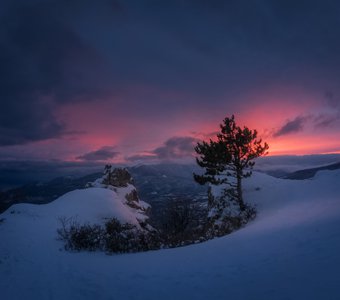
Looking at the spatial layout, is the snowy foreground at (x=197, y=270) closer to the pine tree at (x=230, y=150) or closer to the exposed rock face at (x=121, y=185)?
the pine tree at (x=230, y=150)

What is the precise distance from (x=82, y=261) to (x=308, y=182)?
24.2m

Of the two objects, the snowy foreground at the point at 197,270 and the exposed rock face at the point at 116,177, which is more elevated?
the exposed rock face at the point at 116,177

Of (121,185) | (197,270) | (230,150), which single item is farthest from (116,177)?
(197,270)

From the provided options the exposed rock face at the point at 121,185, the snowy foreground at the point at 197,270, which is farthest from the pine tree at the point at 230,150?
the exposed rock face at the point at 121,185

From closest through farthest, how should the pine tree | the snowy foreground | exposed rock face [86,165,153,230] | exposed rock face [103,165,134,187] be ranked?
the snowy foreground
the pine tree
exposed rock face [86,165,153,230]
exposed rock face [103,165,134,187]

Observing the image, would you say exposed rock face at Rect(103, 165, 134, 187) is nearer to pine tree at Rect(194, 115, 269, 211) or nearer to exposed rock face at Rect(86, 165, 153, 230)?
exposed rock face at Rect(86, 165, 153, 230)

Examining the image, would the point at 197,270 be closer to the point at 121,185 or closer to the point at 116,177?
the point at 121,185

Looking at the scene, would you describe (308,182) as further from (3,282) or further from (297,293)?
(3,282)

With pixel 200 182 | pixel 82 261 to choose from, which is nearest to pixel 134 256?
pixel 82 261

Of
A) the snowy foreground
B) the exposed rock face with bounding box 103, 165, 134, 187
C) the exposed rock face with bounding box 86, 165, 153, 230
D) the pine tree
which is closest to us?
the snowy foreground

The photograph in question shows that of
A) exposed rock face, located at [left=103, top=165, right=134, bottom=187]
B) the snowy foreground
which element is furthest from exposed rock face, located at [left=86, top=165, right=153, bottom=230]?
the snowy foreground

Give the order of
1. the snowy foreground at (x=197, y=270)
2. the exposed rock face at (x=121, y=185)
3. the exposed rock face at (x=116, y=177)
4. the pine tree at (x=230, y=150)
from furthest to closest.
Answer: the exposed rock face at (x=116, y=177) → the exposed rock face at (x=121, y=185) → the pine tree at (x=230, y=150) → the snowy foreground at (x=197, y=270)

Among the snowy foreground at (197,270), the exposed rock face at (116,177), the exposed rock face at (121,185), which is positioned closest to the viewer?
the snowy foreground at (197,270)

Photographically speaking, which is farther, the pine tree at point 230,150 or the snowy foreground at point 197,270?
the pine tree at point 230,150
